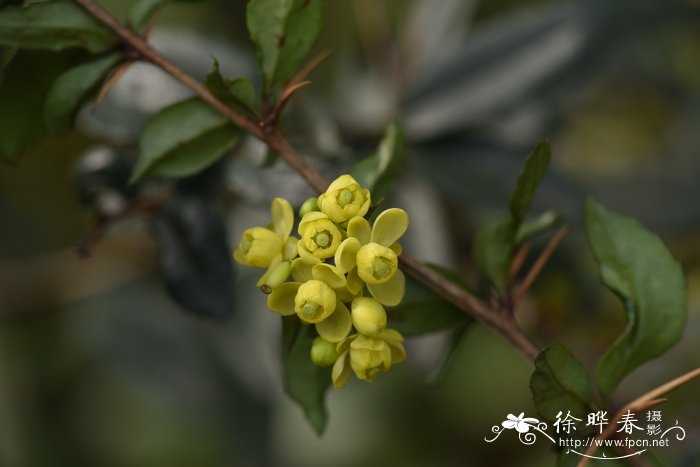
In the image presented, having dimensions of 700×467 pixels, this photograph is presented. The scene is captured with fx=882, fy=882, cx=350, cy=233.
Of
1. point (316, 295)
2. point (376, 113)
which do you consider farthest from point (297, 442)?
point (316, 295)

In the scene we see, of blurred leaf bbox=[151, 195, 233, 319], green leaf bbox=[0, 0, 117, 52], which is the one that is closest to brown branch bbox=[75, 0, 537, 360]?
green leaf bbox=[0, 0, 117, 52]

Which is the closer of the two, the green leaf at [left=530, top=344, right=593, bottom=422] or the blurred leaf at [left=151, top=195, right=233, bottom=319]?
the green leaf at [left=530, top=344, right=593, bottom=422]

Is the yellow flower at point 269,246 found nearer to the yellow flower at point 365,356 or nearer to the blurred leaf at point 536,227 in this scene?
the yellow flower at point 365,356

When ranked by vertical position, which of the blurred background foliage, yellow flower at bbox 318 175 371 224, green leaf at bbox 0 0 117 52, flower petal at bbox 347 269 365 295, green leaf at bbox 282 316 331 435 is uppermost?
green leaf at bbox 0 0 117 52

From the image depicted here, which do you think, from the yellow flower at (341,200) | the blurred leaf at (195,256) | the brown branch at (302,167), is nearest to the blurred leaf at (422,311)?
the brown branch at (302,167)

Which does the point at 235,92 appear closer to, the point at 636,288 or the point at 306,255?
the point at 306,255

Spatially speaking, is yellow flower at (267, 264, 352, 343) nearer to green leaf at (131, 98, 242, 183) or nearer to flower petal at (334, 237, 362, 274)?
flower petal at (334, 237, 362, 274)
